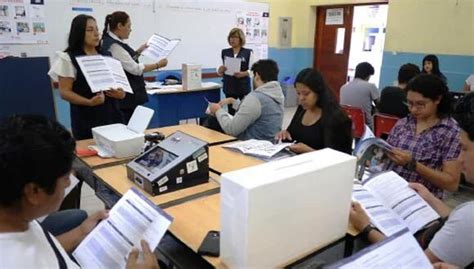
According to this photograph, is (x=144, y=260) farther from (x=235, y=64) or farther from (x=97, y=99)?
(x=235, y=64)

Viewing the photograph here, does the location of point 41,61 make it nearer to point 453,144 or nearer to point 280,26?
point 453,144

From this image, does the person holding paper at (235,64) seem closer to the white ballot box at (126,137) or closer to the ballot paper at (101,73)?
the ballot paper at (101,73)

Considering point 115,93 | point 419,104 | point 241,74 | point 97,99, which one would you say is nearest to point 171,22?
point 241,74

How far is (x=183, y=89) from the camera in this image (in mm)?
4336

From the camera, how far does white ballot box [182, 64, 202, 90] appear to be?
4285mm

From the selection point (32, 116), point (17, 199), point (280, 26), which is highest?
point (280, 26)

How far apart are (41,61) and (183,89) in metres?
1.47

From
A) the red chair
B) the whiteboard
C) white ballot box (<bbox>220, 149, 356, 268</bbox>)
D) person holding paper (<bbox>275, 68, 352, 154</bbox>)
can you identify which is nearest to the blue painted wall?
the whiteboard

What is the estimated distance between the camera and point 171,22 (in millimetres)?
5242

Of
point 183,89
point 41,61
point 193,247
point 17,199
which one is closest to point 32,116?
point 17,199

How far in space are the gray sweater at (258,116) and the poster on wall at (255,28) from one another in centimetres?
370

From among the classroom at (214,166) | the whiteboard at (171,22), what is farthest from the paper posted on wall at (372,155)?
the whiteboard at (171,22)

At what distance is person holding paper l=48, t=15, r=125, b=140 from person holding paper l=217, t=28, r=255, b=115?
2.13 meters

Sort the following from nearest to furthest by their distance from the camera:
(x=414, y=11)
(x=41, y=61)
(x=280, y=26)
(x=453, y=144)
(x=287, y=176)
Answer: (x=287, y=176) → (x=453, y=144) → (x=41, y=61) → (x=414, y=11) → (x=280, y=26)
